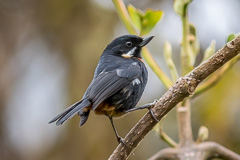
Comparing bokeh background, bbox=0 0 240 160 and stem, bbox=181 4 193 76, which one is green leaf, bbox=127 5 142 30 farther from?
bokeh background, bbox=0 0 240 160

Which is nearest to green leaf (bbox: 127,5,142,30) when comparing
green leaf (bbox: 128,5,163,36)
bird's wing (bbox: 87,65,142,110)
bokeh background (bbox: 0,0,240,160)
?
green leaf (bbox: 128,5,163,36)

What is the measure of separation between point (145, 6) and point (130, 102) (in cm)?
301

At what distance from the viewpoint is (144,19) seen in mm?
2262

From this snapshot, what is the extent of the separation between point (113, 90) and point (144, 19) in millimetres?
460

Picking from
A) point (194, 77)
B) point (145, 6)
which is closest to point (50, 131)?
point (145, 6)

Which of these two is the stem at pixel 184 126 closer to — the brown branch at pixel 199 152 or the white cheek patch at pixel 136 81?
the brown branch at pixel 199 152

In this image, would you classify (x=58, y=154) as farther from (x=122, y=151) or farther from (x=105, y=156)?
(x=122, y=151)

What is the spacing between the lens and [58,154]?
502 cm

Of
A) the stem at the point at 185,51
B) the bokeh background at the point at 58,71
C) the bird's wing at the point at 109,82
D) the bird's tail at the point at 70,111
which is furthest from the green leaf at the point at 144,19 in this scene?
the bokeh background at the point at 58,71

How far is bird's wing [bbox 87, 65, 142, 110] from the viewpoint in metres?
2.42

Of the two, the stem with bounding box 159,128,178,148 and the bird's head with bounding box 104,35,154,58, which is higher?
the bird's head with bounding box 104,35,154,58

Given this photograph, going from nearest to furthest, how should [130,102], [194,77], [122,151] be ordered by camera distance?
[194,77], [122,151], [130,102]

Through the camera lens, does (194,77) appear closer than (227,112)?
Yes

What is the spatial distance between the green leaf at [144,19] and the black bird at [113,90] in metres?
0.38
